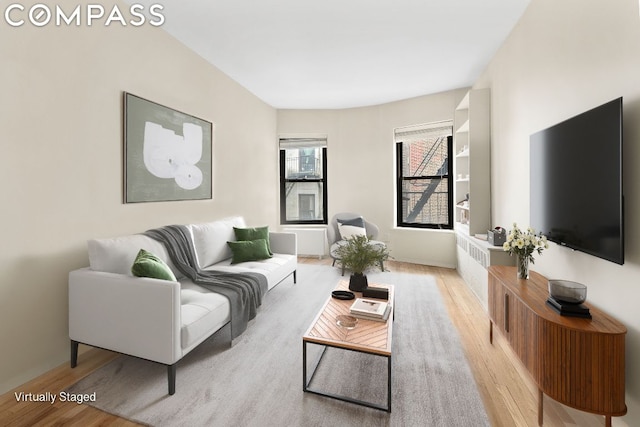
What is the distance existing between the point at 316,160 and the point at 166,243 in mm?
3643

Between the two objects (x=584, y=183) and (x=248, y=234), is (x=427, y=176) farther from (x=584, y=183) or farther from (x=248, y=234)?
(x=584, y=183)

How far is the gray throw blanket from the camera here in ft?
7.97

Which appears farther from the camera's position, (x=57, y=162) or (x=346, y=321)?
(x=57, y=162)

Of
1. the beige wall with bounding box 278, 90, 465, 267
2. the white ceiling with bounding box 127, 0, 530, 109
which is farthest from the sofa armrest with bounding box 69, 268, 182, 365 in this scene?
the beige wall with bounding box 278, 90, 465, 267

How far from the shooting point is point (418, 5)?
8.38ft

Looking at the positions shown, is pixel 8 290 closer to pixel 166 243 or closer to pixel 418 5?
pixel 166 243

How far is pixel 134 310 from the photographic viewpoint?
1.88m

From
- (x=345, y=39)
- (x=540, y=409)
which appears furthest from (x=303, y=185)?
(x=540, y=409)

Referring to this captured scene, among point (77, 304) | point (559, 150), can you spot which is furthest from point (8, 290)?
point (559, 150)

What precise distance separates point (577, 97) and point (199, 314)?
2.91 m

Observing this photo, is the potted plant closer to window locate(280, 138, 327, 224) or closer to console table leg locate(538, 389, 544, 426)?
console table leg locate(538, 389, 544, 426)

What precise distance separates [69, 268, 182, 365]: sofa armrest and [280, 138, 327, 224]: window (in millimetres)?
3930

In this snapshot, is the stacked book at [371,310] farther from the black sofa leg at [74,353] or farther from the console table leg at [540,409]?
the black sofa leg at [74,353]

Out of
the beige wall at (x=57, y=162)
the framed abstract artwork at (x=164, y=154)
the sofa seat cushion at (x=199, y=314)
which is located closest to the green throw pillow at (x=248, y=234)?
the framed abstract artwork at (x=164, y=154)
